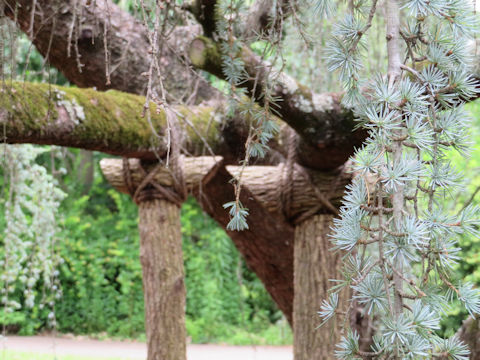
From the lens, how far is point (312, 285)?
260cm

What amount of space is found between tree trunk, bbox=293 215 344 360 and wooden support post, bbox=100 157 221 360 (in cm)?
62

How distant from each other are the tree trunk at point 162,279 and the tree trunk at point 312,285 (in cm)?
64

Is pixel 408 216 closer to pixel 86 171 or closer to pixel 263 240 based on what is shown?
pixel 263 240

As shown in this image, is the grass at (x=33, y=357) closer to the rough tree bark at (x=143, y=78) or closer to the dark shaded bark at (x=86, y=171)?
the dark shaded bark at (x=86, y=171)

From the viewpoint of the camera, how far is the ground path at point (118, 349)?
7.28 meters

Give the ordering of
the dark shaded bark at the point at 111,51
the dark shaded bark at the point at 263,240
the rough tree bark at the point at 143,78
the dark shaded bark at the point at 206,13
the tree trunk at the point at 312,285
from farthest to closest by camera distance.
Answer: the dark shaded bark at the point at 263,240 → the dark shaded bark at the point at 111,51 → the rough tree bark at the point at 143,78 → the tree trunk at the point at 312,285 → the dark shaded bark at the point at 206,13

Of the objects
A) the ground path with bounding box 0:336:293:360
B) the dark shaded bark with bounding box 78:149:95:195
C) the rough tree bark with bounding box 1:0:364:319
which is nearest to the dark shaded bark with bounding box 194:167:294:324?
the rough tree bark with bounding box 1:0:364:319

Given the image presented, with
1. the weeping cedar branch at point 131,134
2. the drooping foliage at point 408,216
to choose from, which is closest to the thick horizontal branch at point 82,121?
the weeping cedar branch at point 131,134

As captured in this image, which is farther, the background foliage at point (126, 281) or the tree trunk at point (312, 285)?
the background foliage at point (126, 281)

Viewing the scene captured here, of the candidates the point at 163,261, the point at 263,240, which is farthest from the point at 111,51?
the point at 263,240

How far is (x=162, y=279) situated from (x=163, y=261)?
0.09 meters

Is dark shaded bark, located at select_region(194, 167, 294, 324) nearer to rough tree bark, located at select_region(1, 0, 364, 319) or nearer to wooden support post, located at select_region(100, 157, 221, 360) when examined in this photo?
rough tree bark, located at select_region(1, 0, 364, 319)

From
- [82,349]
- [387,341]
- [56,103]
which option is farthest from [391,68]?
[82,349]

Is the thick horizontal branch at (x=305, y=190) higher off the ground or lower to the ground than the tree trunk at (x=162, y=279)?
higher
